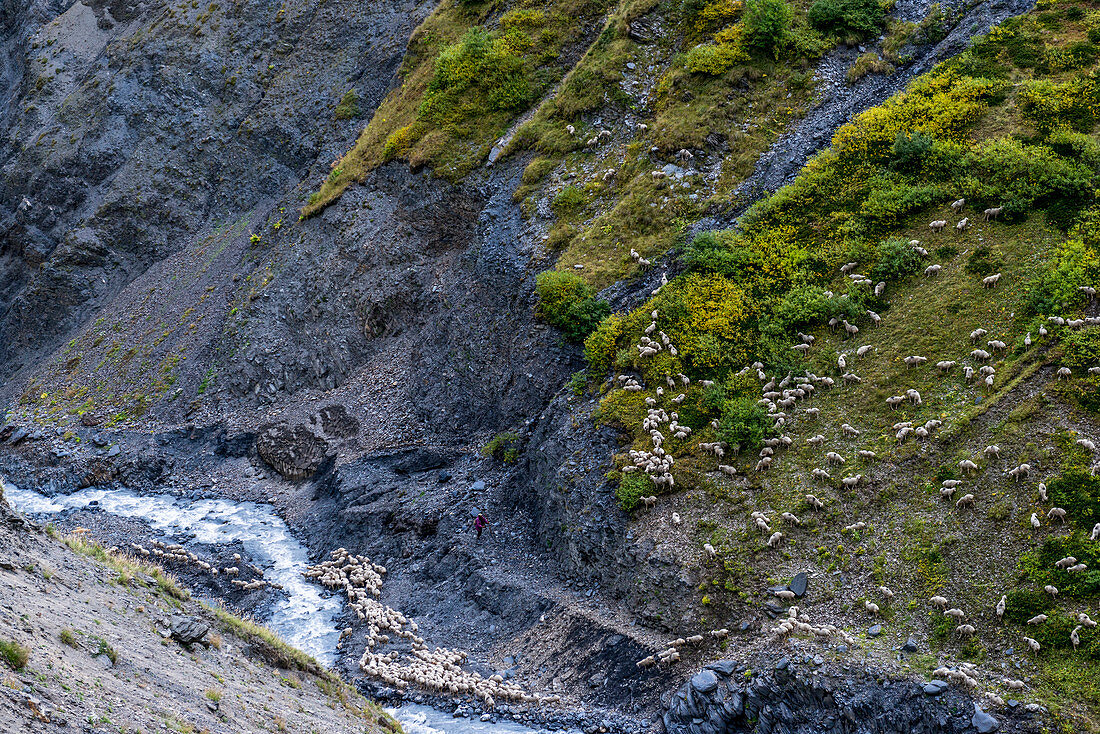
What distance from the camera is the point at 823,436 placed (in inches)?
1002

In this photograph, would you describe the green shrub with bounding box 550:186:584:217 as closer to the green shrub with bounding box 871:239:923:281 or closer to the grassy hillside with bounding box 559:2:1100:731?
the grassy hillside with bounding box 559:2:1100:731

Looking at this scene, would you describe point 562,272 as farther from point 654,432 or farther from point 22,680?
point 22,680

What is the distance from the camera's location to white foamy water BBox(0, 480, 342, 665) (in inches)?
1196

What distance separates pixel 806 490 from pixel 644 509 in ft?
16.9

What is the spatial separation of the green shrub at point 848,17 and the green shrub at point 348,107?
32600 millimetres

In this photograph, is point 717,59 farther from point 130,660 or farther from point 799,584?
point 130,660

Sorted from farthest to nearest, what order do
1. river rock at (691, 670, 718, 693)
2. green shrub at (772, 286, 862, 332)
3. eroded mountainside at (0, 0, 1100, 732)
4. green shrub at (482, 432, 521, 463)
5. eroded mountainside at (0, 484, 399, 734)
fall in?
green shrub at (482, 432, 521, 463) < green shrub at (772, 286, 862, 332) < eroded mountainside at (0, 0, 1100, 732) < river rock at (691, 670, 718, 693) < eroded mountainside at (0, 484, 399, 734)

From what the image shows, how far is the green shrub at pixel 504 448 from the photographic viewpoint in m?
33.9

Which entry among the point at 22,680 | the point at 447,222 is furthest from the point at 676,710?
the point at 447,222

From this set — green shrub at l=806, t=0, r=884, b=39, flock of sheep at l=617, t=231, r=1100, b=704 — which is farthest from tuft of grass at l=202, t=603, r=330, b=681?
green shrub at l=806, t=0, r=884, b=39

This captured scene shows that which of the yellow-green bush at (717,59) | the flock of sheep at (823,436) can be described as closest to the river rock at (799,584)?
the flock of sheep at (823,436)

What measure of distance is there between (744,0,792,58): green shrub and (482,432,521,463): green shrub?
22.0m

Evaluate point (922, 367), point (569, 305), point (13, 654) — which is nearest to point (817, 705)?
point (922, 367)

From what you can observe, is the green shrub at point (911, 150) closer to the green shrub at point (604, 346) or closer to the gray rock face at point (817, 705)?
the green shrub at point (604, 346)
